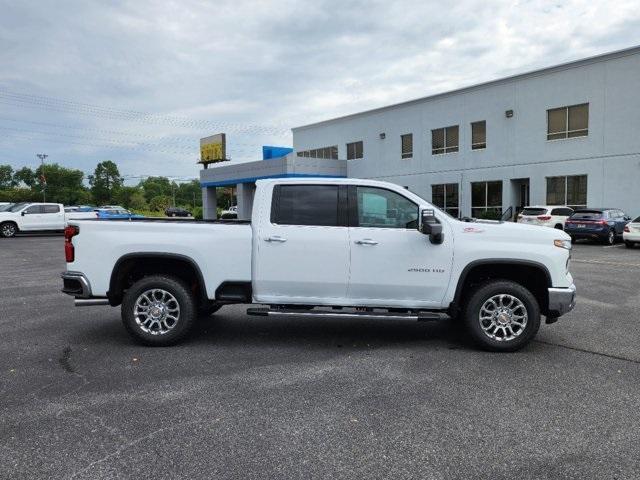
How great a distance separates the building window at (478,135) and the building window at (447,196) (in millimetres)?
2710

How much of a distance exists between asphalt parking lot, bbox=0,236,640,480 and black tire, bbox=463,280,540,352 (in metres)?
0.15

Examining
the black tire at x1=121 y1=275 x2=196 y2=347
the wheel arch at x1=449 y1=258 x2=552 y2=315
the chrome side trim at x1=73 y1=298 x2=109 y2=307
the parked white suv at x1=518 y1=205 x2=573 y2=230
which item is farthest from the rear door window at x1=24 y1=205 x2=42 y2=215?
the wheel arch at x1=449 y1=258 x2=552 y2=315

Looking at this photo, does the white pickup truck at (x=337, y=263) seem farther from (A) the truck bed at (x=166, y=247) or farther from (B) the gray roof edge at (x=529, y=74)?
(B) the gray roof edge at (x=529, y=74)

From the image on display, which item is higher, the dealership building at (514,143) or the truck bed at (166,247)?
the dealership building at (514,143)

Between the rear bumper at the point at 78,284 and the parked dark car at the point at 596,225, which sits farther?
the parked dark car at the point at 596,225

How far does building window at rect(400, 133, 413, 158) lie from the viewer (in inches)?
1399

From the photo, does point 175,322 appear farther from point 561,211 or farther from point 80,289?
point 561,211

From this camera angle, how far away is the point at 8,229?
88.2ft

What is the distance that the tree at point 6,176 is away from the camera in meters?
149

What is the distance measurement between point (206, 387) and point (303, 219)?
2.20 meters

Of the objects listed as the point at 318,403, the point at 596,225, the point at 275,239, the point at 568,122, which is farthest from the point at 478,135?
the point at 318,403

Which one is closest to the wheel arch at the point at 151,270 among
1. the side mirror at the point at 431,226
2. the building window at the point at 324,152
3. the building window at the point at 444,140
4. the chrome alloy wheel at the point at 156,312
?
the chrome alloy wheel at the point at 156,312

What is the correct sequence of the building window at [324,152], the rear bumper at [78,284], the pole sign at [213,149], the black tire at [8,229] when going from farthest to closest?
the pole sign at [213,149], the building window at [324,152], the black tire at [8,229], the rear bumper at [78,284]

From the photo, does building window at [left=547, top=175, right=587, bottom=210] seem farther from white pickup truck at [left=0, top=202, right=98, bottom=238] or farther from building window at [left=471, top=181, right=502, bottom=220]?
white pickup truck at [left=0, top=202, right=98, bottom=238]
